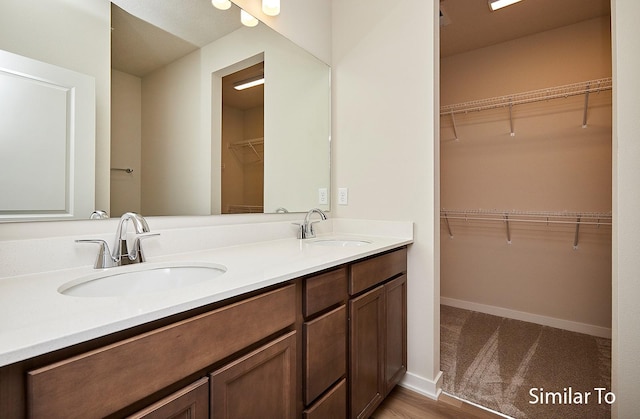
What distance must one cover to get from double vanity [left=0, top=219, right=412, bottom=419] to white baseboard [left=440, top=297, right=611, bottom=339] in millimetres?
1695

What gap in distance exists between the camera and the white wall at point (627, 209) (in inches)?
44.3

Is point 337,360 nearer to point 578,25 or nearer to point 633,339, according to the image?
point 633,339

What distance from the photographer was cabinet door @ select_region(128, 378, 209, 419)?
0.61 m

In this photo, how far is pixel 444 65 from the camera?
3.06 meters

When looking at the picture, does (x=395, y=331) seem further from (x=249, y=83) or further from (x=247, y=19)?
(x=247, y=19)

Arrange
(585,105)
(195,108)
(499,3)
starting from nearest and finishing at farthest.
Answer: (195,108), (499,3), (585,105)

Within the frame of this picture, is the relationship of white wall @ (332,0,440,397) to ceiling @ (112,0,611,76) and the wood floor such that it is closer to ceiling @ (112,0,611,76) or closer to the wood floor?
the wood floor

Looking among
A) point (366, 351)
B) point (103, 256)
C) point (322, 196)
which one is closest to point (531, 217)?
point (322, 196)

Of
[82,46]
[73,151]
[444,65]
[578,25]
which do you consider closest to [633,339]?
[73,151]

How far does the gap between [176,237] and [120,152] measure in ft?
1.22

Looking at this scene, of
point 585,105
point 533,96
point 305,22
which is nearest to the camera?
point 305,22

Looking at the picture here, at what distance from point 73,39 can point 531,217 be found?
3.13 metres

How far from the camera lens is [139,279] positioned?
3.22ft

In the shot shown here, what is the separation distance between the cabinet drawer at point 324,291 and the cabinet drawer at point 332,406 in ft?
1.03
